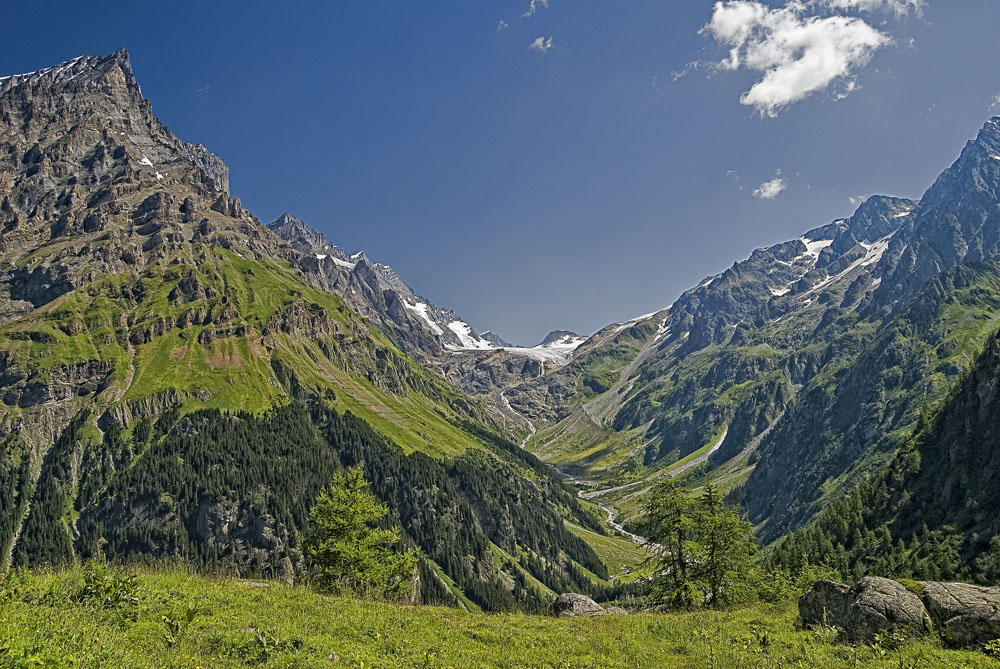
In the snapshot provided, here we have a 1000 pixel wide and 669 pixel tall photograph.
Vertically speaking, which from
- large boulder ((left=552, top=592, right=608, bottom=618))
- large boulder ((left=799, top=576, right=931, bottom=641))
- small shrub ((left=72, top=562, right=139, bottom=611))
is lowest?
large boulder ((left=552, top=592, right=608, bottom=618))

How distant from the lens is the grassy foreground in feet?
38.5

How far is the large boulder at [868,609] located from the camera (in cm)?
1833

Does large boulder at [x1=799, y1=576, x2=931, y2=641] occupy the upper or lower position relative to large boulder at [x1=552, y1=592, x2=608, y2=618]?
upper

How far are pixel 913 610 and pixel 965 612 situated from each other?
1462 mm

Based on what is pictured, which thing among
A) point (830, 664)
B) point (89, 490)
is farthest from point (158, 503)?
point (830, 664)

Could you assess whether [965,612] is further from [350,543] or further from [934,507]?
[934,507]

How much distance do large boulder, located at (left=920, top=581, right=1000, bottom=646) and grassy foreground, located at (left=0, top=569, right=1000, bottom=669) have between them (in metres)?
1.26

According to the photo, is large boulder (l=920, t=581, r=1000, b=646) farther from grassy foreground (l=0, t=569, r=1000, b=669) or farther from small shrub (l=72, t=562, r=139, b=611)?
small shrub (l=72, t=562, r=139, b=611)

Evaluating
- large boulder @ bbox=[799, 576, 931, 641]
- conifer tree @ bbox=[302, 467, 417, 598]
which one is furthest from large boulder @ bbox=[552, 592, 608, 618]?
large boulder @ bbox=[799, 576, 931, 641]

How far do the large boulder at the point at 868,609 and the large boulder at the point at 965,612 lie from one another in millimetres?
460

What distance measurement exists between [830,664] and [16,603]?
938 inches

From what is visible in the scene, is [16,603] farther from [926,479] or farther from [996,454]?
[926,479]

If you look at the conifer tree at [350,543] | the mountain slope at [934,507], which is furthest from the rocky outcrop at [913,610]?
the mountain slope at [934,507]

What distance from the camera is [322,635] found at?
1588 centimetres
